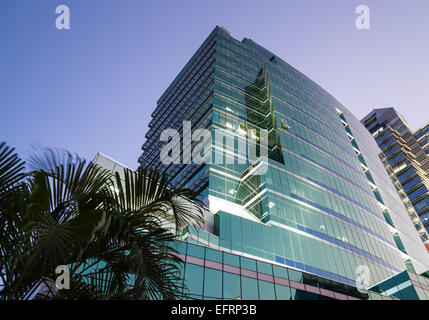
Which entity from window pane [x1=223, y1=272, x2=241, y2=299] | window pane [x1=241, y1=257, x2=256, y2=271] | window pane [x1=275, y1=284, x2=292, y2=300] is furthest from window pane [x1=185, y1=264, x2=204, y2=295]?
window pane [x1=275, y1=284, x2=292, y2=300]

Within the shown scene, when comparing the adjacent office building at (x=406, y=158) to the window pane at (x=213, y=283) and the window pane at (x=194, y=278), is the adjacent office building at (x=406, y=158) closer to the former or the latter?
the window pane at (x=213, y=283)


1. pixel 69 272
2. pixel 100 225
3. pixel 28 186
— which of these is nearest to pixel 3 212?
pixel 28 186

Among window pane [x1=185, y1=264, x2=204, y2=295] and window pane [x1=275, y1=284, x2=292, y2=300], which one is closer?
window pane [x1=185, y1=264, x2=204, y2=295]

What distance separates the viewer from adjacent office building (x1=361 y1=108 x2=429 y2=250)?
71.8 meters

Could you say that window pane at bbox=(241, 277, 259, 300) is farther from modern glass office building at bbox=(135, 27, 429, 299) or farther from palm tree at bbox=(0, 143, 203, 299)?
palm tree at bbox=(0, 143, 203, 299)

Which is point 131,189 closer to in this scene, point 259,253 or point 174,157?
point 259,253

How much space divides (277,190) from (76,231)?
3029 centimetres

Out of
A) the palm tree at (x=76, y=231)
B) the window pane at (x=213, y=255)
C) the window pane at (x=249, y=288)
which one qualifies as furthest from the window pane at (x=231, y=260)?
the palm tree at (x=76, y=231)

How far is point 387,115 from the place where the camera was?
4225 inches

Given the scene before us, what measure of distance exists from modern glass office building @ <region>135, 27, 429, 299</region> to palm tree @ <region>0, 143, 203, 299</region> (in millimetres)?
10712

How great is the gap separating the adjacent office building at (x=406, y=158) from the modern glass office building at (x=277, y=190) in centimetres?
2081

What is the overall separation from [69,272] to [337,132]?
192 ft

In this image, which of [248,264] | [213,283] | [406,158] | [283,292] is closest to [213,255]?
[213,283]
